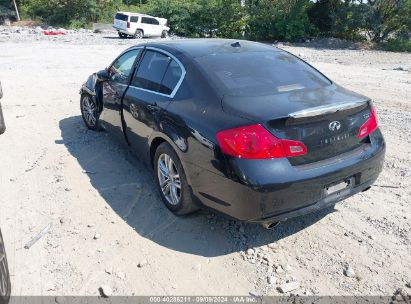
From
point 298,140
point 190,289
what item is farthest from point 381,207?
point 190,289

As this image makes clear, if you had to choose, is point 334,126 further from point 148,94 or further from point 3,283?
point 3,283

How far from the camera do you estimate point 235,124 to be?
3.07 m

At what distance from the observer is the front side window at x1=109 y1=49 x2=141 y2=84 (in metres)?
4.78

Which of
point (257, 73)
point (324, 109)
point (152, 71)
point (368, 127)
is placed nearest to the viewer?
point (324, 109)

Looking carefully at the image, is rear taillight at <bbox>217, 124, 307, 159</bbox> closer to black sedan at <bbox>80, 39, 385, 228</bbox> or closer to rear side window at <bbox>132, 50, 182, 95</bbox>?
black sedan at <bbox>80, 39, 385, 228</bbox>

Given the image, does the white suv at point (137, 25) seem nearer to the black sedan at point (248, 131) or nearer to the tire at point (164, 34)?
the tire at point (164, 34)

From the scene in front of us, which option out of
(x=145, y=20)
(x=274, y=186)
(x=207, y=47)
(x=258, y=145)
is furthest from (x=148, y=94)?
(x=145, y=20)

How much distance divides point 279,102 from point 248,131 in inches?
18.0

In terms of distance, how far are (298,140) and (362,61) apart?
14.4m

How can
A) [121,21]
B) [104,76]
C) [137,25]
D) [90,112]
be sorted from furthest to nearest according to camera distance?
[137,25] → [121,21] → [90,112] → [104,76]

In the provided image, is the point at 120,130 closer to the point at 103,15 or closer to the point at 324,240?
the point at 324,240

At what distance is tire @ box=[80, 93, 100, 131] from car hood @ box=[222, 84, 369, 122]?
10.4 ft

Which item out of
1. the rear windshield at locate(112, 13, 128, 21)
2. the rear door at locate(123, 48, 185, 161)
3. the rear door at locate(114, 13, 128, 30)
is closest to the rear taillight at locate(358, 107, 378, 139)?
the rear door at locate(123, 48, 185, 161)

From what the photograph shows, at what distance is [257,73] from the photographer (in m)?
3.75
